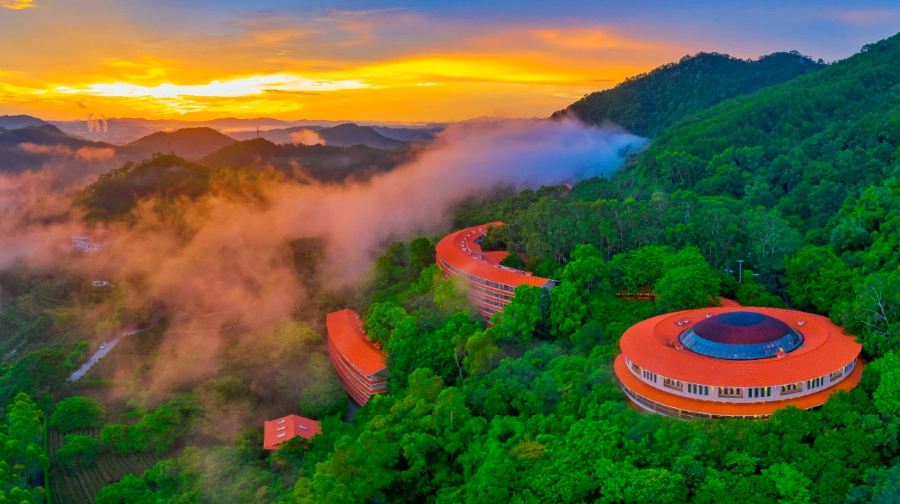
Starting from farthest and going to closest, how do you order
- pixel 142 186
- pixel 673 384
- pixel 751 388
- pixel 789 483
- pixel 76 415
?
pixel 142 186, pixel 76 415, pixel 673 384, pixel 751 388, pixel 789 483

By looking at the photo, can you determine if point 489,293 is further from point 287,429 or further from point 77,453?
point 77,453

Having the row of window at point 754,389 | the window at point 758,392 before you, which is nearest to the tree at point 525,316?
the row of window at point 754,389

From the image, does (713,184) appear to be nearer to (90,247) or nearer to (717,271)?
(717,271)

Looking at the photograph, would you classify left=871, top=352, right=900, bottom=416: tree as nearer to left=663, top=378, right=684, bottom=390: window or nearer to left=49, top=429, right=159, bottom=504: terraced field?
left=663, top=378, right=684, bottom=390: window

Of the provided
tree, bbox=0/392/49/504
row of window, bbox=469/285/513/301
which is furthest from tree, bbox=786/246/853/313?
tree, bbox=0/392/49/504

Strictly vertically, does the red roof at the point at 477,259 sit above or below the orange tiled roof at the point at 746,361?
below

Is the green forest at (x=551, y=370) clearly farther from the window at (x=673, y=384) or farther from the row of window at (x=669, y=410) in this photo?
the window at (x=673, y=384)

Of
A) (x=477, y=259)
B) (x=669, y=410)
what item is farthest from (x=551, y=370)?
(x=477, y=259)

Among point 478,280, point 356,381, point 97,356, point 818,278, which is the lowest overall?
point 97,356
